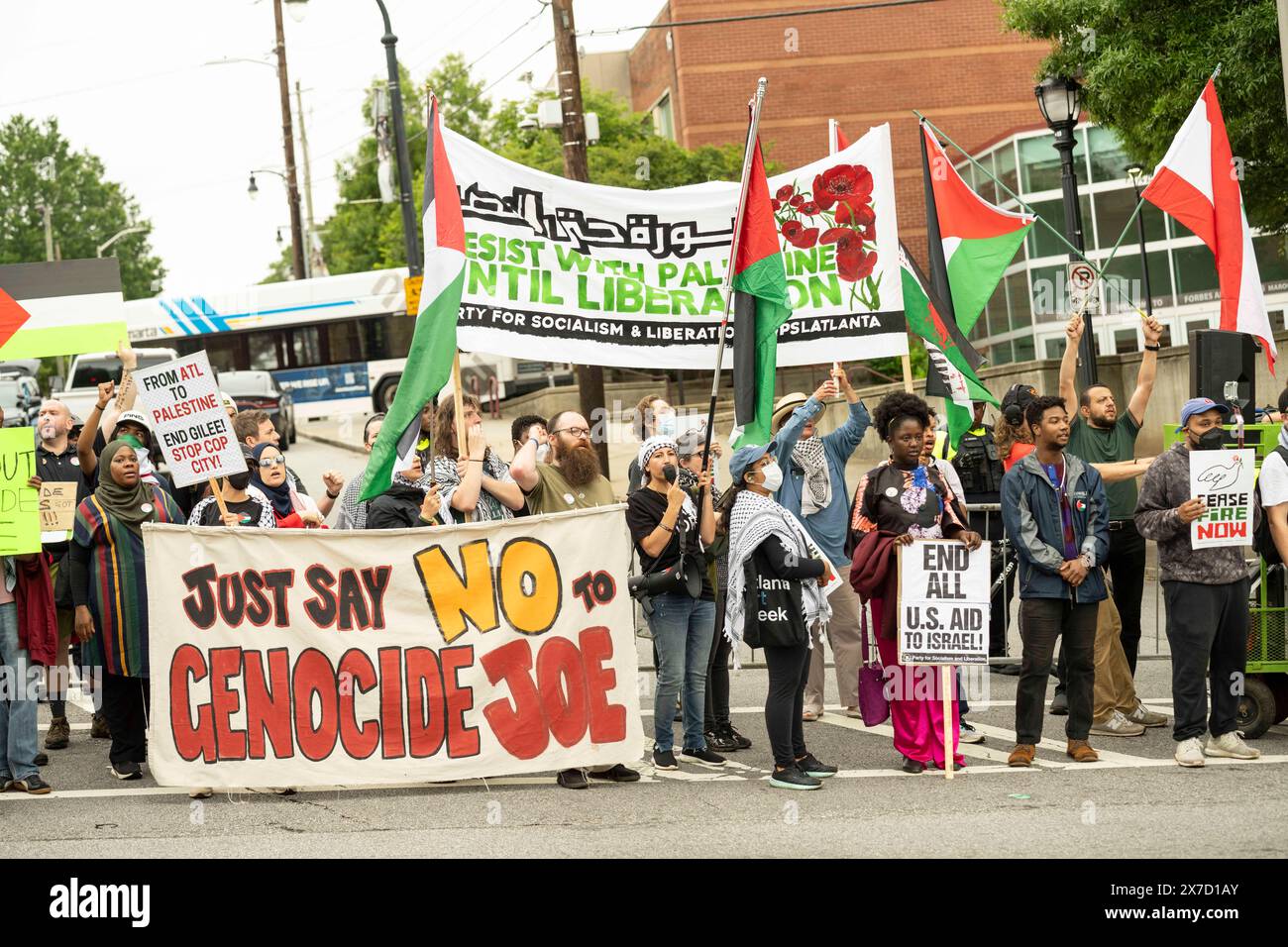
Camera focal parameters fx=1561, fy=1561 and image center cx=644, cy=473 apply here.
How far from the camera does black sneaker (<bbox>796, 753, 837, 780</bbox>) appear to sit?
26.3 ft

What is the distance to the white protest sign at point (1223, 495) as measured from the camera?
7.97 meters

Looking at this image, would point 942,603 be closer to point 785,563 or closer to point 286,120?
point 785,563

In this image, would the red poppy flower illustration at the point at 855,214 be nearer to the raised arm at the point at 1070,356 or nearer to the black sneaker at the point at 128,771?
the raised arm at the point at 1070,356

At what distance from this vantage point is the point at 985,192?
36.8 meters

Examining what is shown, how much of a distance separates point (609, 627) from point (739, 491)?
38.8 inches

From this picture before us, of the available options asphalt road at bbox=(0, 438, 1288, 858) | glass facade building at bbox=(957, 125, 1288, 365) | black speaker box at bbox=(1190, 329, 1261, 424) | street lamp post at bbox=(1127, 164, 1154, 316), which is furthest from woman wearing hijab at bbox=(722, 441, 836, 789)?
glass facade building at bbox=(957, 125, 1288, 365)

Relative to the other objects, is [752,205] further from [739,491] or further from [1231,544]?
[1231,544]

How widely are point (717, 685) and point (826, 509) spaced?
1.46 metres

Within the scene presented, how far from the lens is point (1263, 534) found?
841 cm

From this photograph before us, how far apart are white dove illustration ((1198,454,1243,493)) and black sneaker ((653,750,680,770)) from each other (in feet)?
10.2

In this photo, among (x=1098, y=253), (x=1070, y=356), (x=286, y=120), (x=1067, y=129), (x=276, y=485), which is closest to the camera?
(x=1070, y=356)

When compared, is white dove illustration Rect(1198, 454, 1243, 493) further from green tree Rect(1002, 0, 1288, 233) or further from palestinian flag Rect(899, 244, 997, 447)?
green tree Rect(1002, 0, 1288, 233)

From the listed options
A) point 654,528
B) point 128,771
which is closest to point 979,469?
point 654,528
